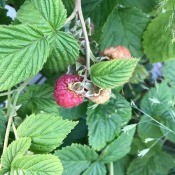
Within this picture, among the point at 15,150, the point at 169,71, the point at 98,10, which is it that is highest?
the point at 98,10

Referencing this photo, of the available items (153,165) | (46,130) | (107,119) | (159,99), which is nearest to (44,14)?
(46,130)

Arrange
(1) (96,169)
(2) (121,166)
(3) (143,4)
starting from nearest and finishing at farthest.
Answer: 1. (3) (143,4)
2. (1) (96,169)
3. (2) (121,166)

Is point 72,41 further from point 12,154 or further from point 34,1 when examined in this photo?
point 12,154

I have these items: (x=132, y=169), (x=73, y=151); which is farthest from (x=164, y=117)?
(x=73, y=151)

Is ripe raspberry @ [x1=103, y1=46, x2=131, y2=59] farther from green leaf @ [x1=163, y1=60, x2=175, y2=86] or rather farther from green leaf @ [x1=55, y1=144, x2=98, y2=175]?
green leaf @ [x1=163, y1=60, x2=175, y2=86]

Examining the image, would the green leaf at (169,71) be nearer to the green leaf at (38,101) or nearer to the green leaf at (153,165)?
the green leaf at (153,165)

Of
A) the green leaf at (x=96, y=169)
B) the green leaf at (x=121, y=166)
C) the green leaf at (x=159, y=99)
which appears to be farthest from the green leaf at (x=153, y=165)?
the green leaf at (x=96, y=169)

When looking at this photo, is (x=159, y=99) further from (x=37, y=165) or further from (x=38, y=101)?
(x=37, y=165)
